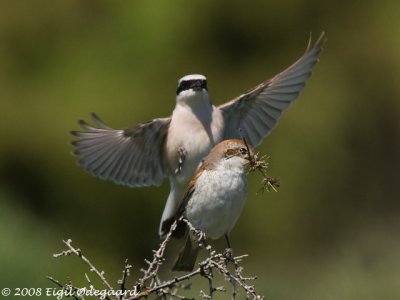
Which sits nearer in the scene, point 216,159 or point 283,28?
point 216,159

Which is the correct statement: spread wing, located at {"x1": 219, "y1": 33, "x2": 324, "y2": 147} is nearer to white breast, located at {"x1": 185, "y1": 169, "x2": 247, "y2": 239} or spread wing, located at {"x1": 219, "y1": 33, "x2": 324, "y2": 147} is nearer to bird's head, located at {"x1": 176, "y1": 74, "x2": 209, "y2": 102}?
bird's head, located at {"x1": 176, "y1": 74, "x2": 209, "y2": 102}

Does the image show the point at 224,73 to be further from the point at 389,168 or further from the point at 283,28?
A: the point at 389,168

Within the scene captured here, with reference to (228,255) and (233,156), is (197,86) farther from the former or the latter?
(228,255)

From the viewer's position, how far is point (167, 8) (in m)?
9.47

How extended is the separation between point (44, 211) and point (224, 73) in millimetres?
1872

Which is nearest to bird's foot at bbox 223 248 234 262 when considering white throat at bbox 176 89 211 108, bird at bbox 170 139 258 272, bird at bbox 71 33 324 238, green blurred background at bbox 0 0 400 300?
bird at bbox 170 139 258 272

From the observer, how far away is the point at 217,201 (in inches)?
171

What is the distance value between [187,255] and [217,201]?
263 millimetres

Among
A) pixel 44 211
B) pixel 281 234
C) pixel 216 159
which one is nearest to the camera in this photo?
pixel 216 159

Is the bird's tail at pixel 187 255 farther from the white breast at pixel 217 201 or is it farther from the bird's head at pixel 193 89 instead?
the bird's head at pixel 193 89

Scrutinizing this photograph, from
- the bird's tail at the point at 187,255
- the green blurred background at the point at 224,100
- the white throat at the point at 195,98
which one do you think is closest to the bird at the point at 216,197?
the bird's tail at the point at 187,255

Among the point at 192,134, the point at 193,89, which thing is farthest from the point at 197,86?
the point at 192,134

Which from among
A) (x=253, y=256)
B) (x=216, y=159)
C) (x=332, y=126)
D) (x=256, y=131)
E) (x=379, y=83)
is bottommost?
(x=216, y=159)

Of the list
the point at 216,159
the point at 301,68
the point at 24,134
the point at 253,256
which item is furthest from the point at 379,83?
the point at 216,159
